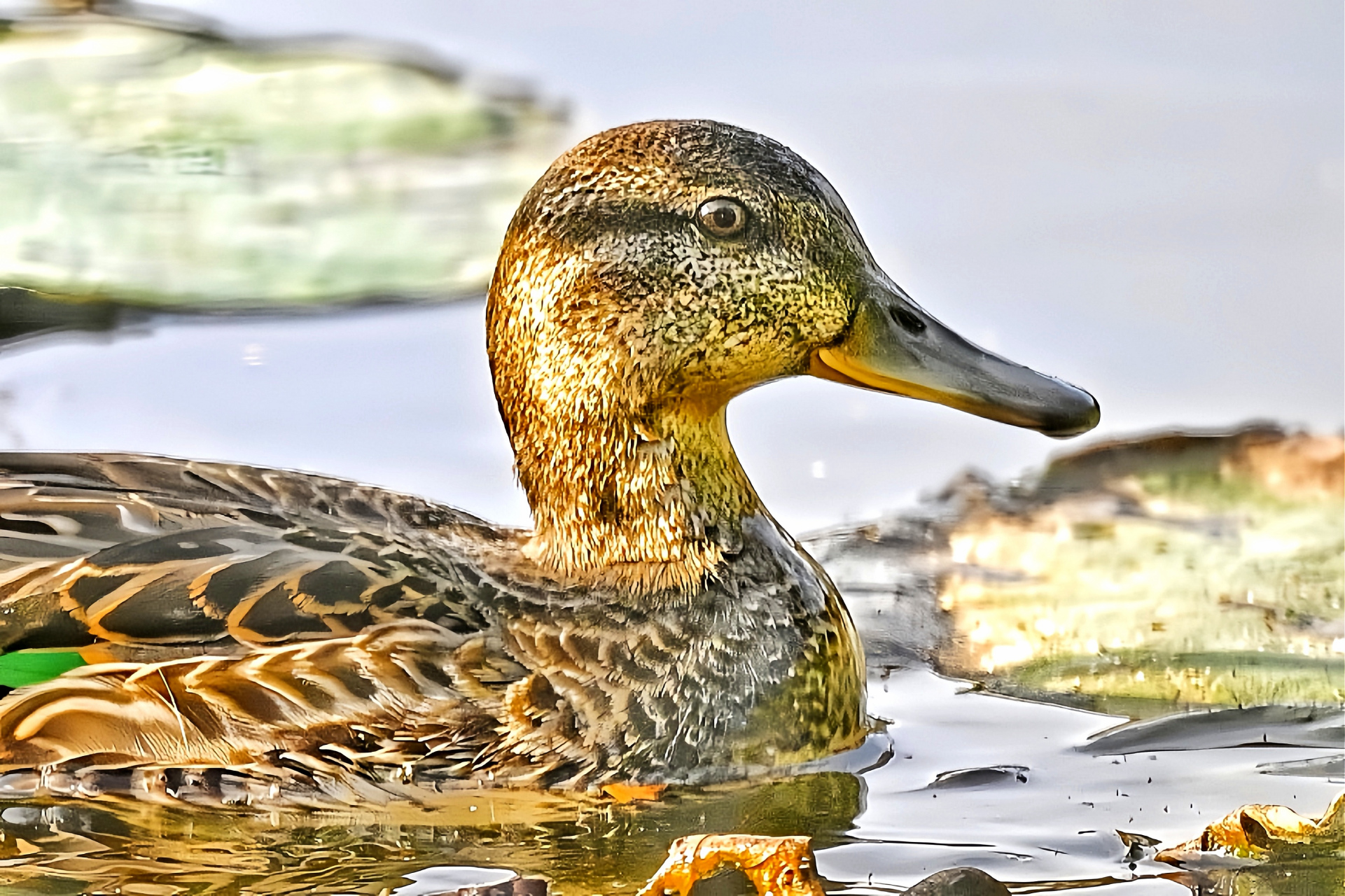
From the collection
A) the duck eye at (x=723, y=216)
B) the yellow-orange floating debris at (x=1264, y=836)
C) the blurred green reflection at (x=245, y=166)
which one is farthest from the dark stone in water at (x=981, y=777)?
the blurred green reflection at (x=245, y=166)

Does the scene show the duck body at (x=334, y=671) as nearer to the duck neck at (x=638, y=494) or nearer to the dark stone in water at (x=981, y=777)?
the duck neck at (x=638, y=494)

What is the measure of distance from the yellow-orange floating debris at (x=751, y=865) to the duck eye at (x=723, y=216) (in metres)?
1.43

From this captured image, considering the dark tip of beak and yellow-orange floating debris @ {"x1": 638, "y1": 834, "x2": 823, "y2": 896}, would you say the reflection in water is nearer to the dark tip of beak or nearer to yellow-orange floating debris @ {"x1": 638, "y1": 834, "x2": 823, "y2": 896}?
yellow-orange floating debris @ {"x1": 638, "y1": 834, "x2": 823, "y2": 896}

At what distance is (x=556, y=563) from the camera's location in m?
4.44

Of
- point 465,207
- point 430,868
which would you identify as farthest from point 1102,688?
point 465,207

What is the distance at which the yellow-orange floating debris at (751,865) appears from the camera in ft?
11.3

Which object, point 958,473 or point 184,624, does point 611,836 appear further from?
point 958,473

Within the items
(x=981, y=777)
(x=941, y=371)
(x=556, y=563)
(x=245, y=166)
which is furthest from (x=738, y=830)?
(x=245, y=166)

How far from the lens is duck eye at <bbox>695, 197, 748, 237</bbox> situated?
4246 mm

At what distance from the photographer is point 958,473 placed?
6.32 metres

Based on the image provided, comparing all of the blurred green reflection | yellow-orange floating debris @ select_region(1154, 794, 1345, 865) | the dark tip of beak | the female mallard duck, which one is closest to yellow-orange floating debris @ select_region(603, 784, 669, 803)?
the female mallard duck

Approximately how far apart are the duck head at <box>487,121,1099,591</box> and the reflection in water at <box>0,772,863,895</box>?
0.61 m

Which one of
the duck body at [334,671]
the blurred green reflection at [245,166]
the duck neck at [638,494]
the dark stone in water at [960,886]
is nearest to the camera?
the dark stone in water at [960,886]

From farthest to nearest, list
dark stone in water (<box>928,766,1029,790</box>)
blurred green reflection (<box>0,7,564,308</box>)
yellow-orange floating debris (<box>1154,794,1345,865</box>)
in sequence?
blurred green reflection (<box>0,7,564,308</box>)
dark stone in water (<box>928,766,1029,790</box>)
yellow-orange floating debris (<box>1154,794,1345,865</box>)
